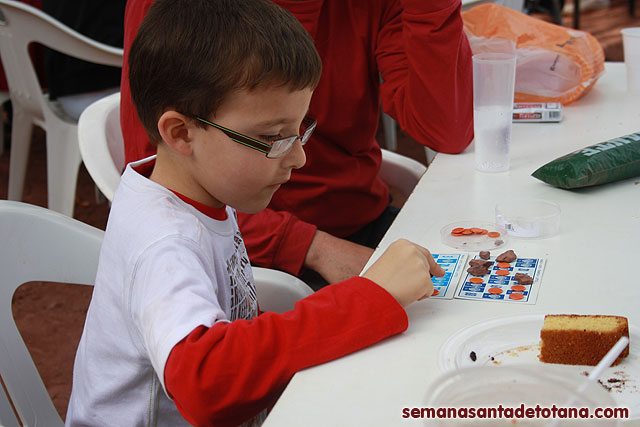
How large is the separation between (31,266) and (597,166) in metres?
0.89

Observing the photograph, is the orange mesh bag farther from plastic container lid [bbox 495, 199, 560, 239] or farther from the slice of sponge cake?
the slice of sponge cake

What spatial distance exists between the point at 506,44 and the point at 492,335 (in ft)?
3.26

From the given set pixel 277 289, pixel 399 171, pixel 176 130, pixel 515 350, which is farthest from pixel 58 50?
pixel 515 350

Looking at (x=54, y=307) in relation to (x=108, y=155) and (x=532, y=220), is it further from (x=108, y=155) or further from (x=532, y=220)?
(x=532, y=220)

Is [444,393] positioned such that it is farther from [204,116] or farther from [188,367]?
[204,116]

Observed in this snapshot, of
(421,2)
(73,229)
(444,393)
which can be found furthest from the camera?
(421,2)

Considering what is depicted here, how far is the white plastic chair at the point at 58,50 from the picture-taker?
2441 millimetres

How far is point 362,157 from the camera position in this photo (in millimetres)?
1560

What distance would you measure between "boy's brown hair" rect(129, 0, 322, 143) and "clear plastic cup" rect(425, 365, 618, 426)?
47 cm

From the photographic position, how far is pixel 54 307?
2.57 metres

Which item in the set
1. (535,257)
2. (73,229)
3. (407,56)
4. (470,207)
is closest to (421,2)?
(407,56)

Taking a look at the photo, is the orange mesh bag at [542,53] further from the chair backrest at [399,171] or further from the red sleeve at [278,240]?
the red sleeve at [278,240]

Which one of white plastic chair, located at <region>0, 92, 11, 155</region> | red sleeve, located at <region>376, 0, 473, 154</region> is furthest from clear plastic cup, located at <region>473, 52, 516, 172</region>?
white plastic chair, located at <region>0, 92, 11, 155</region>

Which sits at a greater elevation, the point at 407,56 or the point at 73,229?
the point at 407,56
